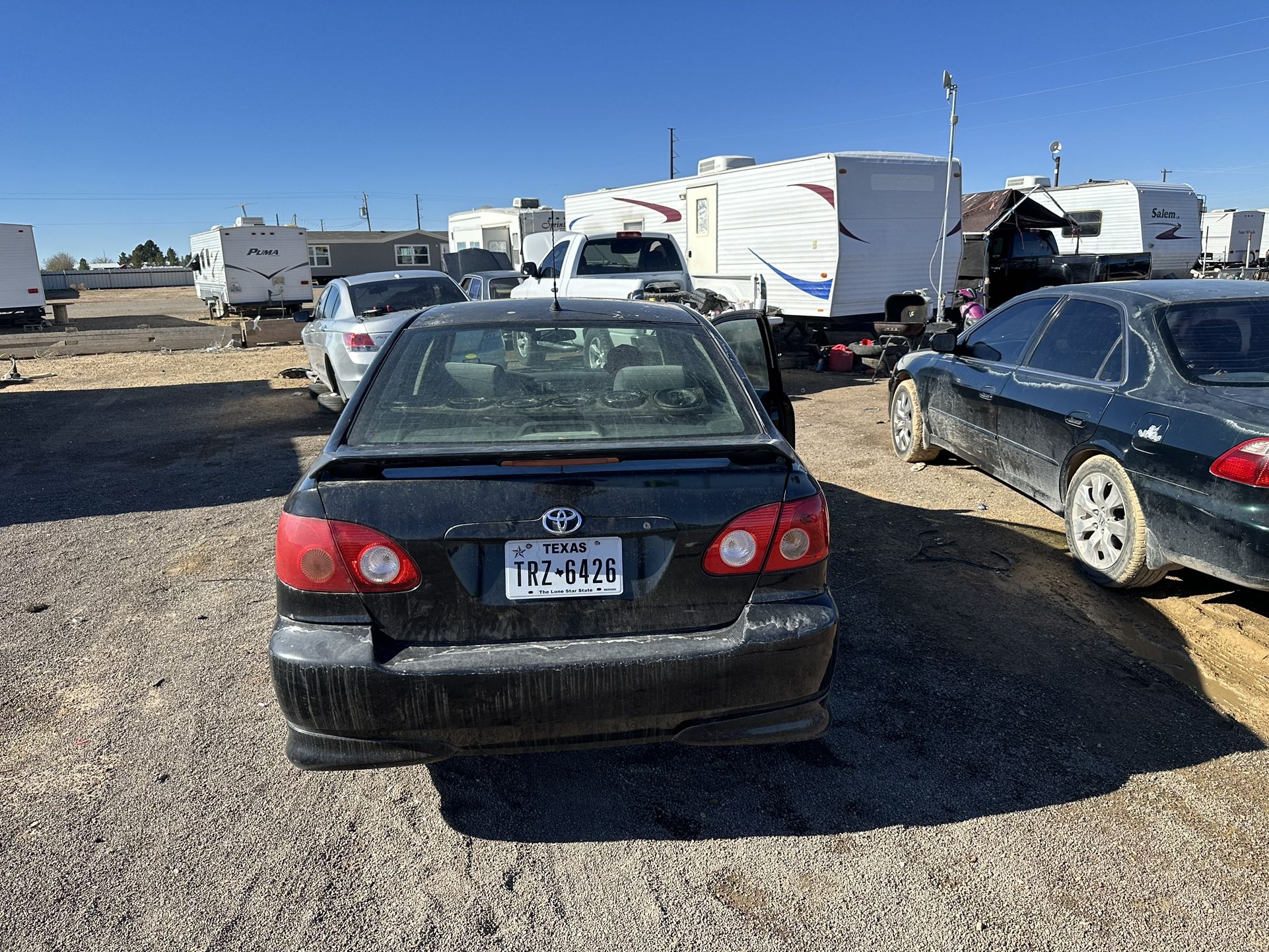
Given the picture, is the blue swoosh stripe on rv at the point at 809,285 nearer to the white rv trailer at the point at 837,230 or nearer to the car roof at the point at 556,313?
the white rv trailer at the point at 837,230

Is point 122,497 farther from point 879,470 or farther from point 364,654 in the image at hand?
point 879,470

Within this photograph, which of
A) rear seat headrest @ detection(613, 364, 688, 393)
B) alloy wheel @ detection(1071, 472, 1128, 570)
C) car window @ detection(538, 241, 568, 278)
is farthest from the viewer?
car window @ detection(538, 241, 568, 278)

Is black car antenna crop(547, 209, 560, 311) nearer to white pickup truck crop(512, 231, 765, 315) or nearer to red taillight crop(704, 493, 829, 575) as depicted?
white pickup truck crop(512, 231, 765, 315)

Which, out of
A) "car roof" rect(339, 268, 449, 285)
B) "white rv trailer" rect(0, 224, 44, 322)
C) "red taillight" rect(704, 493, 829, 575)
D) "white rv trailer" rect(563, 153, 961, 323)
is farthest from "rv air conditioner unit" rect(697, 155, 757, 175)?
"white rv trailer" rect(0, 224, 44, 322)

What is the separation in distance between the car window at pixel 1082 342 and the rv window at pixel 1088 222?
17.5 m

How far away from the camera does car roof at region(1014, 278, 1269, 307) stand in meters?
4.82

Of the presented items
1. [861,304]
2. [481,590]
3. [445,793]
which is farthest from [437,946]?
[861,304]

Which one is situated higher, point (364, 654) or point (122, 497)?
point (364, 654)

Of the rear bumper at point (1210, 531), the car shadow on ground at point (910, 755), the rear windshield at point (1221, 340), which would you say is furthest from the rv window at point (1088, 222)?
the car shadow on ground at point (910, 755)

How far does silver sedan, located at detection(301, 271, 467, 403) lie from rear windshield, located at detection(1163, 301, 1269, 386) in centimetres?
691

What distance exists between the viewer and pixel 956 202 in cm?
1445

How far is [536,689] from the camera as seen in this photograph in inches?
97.9

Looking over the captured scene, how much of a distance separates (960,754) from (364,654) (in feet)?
7.07

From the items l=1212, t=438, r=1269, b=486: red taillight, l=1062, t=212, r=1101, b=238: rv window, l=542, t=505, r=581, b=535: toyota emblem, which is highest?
l=1062, t=212, r=1101, b=238: rv window
